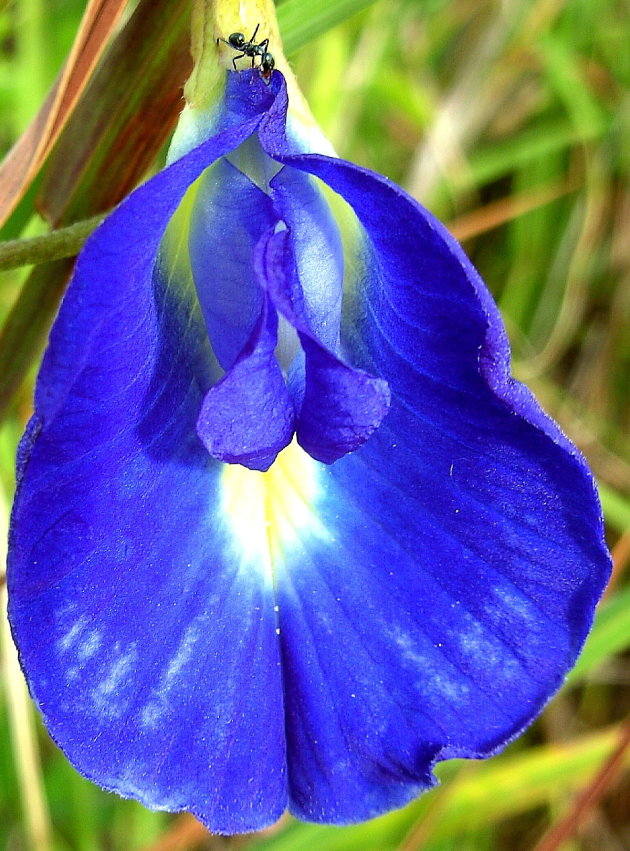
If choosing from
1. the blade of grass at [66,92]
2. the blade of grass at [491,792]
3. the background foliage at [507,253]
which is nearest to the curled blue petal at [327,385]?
the blade of grass at [66,92]

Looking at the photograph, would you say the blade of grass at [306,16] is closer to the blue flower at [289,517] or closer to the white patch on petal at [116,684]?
the blue flower at [289,517]

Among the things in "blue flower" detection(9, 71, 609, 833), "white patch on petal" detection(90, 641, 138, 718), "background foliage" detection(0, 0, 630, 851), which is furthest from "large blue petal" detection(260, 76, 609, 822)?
"background foliage" detection(0, 0, 630, 851)

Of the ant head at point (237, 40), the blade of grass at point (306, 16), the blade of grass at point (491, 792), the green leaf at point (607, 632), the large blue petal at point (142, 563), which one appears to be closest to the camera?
the large blue petal at point (142, 563)

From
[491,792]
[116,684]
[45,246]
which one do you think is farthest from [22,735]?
[45,246]

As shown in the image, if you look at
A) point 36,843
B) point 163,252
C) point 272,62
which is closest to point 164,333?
point 163,252

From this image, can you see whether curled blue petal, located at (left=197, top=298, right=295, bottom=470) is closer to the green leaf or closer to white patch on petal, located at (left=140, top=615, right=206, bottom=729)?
white patch on petal, located at (left=140, top=615, right=206, bottom=729)

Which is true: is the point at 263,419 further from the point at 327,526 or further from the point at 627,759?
the point at 627,759
